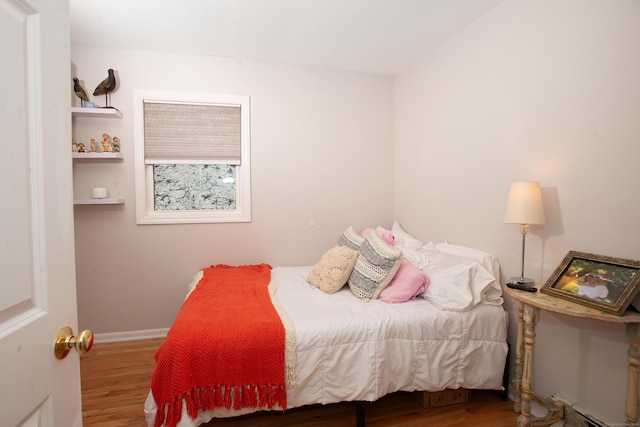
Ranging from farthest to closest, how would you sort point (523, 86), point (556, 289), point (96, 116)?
point (96, 116) → point (523, 86) → point (556, 289)

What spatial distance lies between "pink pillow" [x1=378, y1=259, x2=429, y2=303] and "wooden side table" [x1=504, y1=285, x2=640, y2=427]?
572 mm

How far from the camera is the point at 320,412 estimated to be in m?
2.11

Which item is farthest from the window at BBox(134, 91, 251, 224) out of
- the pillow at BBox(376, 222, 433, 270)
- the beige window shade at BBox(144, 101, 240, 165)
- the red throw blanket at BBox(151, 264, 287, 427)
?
the red throw blanket at BBox(151, 264, 287, 427)

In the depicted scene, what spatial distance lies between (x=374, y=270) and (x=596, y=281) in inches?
48.1

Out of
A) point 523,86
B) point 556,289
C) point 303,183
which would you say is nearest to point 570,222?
point 556,289

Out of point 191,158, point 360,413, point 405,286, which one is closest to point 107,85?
point 191,158

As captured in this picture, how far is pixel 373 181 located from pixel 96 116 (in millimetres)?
2705

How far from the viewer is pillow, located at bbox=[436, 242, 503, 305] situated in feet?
7.20

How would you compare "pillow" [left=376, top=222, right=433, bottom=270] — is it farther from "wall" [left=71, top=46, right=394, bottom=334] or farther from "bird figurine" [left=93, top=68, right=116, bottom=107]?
"bird figurine" [left=93, top=68, right=116, bottom=107]

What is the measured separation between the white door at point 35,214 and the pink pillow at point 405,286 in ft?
6.03

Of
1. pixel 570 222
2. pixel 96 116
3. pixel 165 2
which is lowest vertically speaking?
pixel 570 222

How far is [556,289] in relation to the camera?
5.60ft

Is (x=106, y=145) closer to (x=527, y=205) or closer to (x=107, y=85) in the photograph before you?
(x=107, y=85)

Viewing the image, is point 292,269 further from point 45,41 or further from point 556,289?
point 45,41
